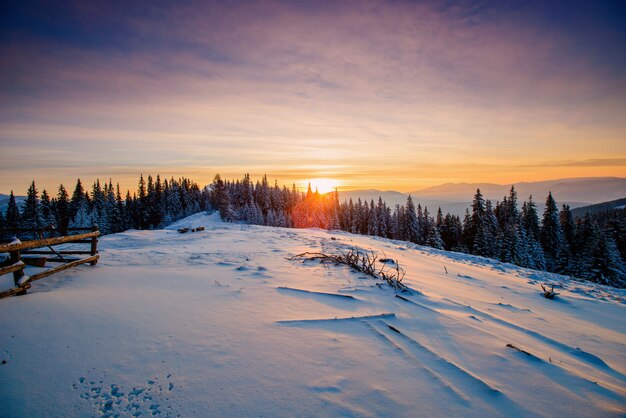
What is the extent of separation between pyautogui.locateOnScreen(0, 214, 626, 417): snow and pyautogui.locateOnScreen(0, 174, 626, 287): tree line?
14.5 m

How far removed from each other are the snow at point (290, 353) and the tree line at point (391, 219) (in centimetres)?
1448

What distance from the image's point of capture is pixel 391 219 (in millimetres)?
90438

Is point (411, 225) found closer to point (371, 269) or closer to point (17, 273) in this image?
point (371, 269)

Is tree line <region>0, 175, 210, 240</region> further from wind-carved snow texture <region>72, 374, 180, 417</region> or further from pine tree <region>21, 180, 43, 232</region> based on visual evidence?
wind-carved snow texture <region>72, 374, 180, 417</region>

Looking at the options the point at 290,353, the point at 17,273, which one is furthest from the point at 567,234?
the point at 17,273

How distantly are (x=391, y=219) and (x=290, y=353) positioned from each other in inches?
3587

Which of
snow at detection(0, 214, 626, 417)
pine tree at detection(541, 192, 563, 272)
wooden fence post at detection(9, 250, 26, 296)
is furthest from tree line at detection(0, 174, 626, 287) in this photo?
snow at detection(0, 214, 626, 417)

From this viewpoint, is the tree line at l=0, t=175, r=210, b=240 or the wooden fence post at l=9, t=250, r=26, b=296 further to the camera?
the tree line at l=0, t=175, r=210, b=240

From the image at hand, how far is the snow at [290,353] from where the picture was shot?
8.61ft

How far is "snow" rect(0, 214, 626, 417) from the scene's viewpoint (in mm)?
2623

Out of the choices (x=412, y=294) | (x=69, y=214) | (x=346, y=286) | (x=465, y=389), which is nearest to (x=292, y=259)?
(x=346, y=286)

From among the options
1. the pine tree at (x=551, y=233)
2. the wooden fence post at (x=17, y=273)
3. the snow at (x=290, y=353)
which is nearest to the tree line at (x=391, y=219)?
the pine tree at (x=551, y=233)

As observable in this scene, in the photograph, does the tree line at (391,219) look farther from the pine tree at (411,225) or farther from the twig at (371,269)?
the twig at (371,269)

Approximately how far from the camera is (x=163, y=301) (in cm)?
493
